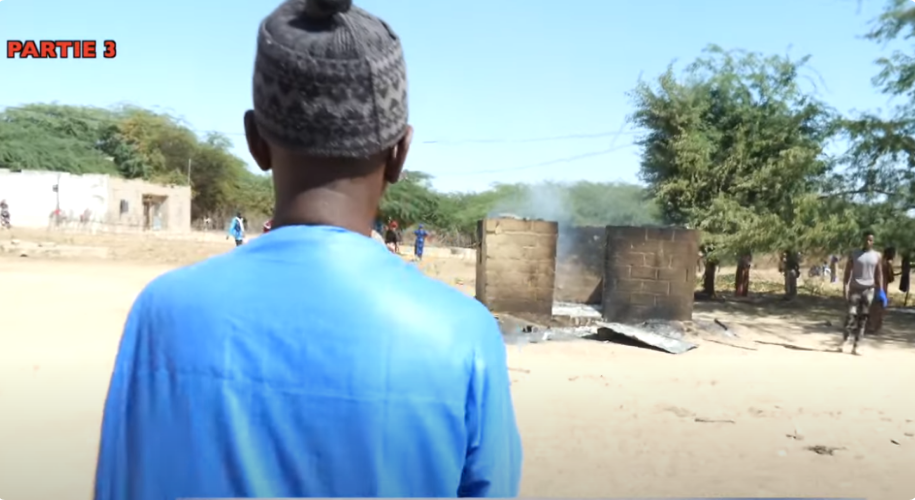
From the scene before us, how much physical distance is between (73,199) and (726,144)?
72.7 ft

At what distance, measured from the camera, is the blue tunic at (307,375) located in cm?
87

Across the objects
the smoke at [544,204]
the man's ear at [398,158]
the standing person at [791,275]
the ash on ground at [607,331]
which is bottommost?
the ash on ground at [607,331]

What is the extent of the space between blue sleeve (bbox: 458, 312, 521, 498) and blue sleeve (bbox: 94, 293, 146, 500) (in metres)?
0.37

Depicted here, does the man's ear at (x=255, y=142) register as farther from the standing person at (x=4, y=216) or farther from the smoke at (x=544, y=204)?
the standing person at (x=4, y=216)

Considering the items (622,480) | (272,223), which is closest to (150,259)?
(622,480)

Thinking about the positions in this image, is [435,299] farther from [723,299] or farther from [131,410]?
[723,299]

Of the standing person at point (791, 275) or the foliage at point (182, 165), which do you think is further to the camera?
the foliage at point (182, 165)

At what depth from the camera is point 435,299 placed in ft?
2.94

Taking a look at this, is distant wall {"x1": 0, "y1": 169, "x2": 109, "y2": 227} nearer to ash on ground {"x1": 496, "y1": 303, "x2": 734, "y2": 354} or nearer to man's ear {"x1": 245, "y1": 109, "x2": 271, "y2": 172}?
ash on ground {"x1": 496, "y1": 303, "x2": 734, "y2": 354}

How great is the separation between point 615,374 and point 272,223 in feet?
21.1

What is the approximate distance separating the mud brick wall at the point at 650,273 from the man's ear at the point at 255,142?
9.41 meters

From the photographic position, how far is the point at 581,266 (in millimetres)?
13930

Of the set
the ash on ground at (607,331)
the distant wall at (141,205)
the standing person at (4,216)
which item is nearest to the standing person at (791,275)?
the ash on ground at (607,331)

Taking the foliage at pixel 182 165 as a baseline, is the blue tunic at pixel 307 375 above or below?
below
